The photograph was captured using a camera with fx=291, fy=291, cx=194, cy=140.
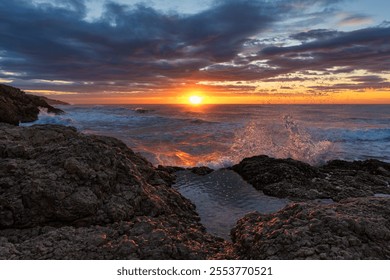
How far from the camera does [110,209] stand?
5078 mm

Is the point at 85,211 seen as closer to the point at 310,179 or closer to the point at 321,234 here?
the point at 321,234

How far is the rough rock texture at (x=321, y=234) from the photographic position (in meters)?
3.79

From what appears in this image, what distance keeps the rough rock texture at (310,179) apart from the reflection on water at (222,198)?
1.38 ft

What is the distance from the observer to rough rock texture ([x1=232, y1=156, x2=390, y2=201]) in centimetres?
839

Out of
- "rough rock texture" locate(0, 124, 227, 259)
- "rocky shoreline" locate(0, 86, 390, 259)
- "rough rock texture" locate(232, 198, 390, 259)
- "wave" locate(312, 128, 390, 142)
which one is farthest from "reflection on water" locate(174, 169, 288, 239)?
"wave" locate(312, 128, 390, 142)

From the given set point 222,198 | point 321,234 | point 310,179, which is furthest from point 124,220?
point 310,179

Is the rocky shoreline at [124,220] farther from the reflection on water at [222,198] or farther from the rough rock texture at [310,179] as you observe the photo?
the rough rock texture at [310,179]

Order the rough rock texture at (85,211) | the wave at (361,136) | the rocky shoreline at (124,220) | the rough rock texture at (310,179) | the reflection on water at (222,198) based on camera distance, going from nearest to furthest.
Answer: the rocky shoreline at (124,220) → the rough rock texture at (85,211) → the reflection on water at (222,198) → the rough rock texture at (310,179) → the wave at (361,136)

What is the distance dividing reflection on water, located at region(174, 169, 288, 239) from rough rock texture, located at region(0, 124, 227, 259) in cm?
54

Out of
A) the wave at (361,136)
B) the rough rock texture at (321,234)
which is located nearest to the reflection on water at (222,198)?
the rough rock texture at (321,234)

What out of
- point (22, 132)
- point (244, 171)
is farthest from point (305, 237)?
point (22, 132)

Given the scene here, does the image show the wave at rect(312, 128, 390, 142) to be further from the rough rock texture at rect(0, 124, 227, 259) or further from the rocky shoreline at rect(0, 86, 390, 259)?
the rough rock texture at rect(0, 124, 227, 259)

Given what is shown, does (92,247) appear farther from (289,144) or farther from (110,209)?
(289,144)

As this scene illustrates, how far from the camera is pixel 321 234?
4.04m
